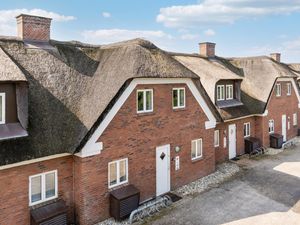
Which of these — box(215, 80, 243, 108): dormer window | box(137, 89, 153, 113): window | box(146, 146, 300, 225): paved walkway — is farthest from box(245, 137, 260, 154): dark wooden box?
box(137, 89, 153, 113): window

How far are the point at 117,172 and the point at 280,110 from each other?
19.7 m

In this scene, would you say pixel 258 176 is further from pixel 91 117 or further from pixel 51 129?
pixel 51 129

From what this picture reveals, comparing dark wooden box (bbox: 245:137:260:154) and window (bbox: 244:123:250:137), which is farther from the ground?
window (bbox: 244:123:250:137)

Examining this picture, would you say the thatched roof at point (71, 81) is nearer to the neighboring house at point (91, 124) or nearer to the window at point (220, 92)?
the neighboring house at point (91, 124)

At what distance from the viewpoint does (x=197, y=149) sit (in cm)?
1744

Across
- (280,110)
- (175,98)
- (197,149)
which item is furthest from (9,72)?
(280,110)

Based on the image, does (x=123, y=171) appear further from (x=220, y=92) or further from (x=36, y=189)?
(x=220, y=92)

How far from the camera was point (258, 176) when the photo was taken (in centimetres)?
1834

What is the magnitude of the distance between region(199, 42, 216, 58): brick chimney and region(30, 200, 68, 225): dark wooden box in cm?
1859

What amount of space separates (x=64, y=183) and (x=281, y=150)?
19690 mm

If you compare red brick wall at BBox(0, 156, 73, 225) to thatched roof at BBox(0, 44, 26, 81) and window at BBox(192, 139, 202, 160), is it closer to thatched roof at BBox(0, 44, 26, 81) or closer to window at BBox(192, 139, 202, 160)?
thatched roof at BBox(0, 44, 26, 81)

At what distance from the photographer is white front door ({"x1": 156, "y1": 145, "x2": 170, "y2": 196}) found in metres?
14.9

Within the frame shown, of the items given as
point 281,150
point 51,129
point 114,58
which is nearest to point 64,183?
point 51,129

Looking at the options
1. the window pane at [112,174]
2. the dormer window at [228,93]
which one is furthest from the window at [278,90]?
the window pane at [112,174]
